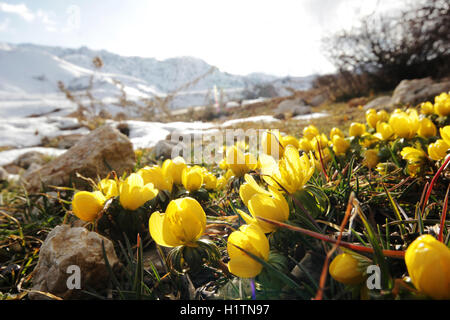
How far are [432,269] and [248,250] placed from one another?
28cm

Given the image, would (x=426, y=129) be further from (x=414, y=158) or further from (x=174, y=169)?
(x=174, y=169)

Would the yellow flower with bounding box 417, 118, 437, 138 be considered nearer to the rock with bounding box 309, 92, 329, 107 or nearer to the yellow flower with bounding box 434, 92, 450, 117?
the yellow flower with bounding box 434, 92, 450, 117

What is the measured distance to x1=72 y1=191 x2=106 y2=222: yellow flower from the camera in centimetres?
78

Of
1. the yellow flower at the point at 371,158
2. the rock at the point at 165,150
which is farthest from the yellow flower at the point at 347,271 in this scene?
the rock at the point at 165,150

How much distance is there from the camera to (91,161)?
68.9 inches

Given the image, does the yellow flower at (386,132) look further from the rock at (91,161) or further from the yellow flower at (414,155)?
the rock at (91,161)

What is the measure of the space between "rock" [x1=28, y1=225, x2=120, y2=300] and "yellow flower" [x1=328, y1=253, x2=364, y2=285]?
0.58 metres

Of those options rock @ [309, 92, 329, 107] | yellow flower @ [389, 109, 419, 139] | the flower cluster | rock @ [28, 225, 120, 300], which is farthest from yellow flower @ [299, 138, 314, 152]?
rock @ [309, 92, 329, 107]

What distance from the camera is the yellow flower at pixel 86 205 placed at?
Answer: 779mm

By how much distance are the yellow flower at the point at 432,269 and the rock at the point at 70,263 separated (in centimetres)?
69

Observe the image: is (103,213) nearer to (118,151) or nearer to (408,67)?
(118,151)

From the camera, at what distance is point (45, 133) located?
6.34 metres

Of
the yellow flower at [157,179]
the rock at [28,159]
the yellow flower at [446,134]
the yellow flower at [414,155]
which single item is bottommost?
the rock at [28,159]
